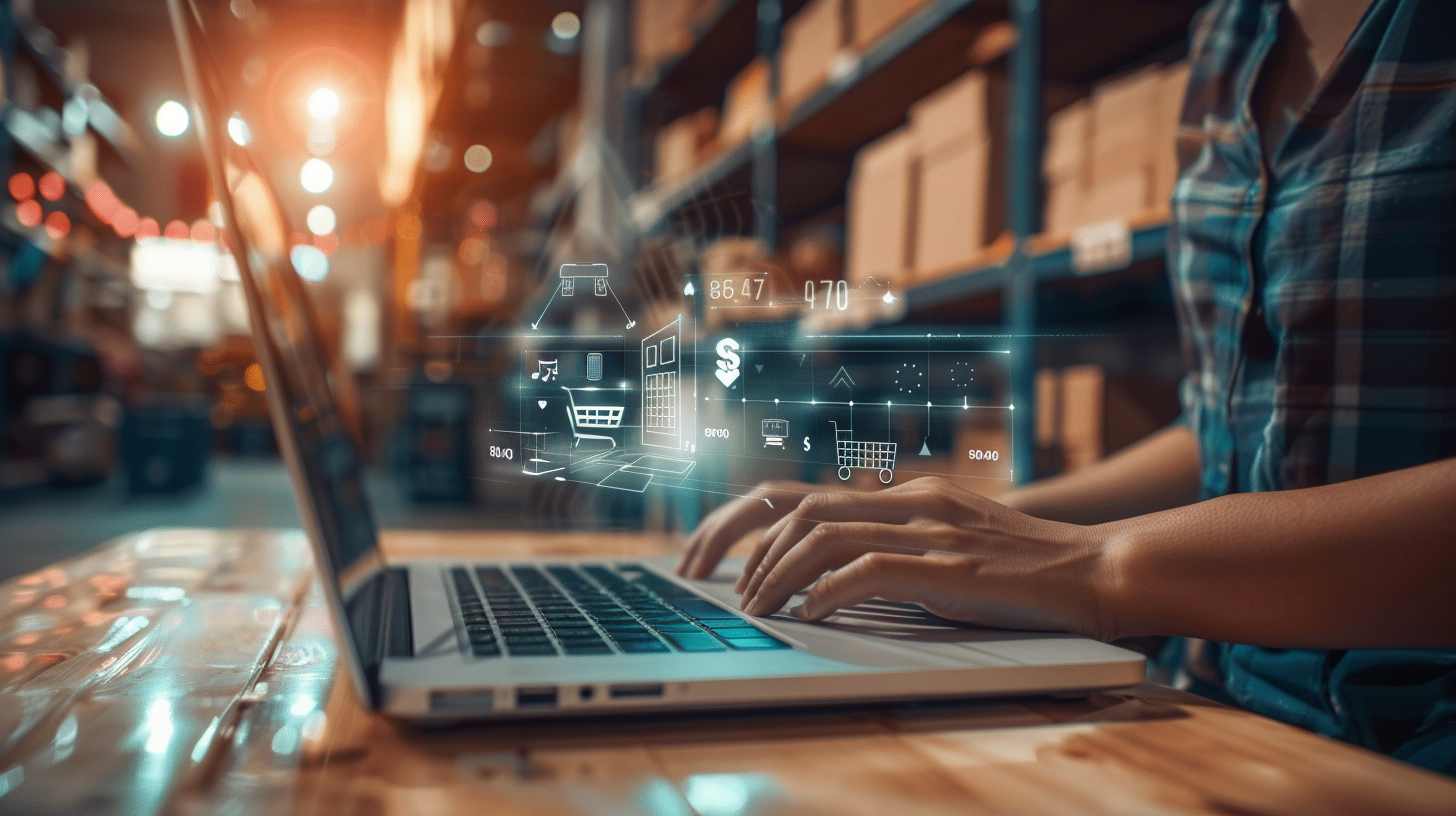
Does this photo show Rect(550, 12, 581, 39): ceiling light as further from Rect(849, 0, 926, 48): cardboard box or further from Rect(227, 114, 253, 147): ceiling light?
Rect(227, 114, 253, 147): ceiling light

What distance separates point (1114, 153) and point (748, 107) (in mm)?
1396

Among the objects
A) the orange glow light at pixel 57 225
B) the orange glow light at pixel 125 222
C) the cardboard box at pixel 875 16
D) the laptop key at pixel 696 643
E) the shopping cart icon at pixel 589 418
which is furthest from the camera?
the orange glow light at pixel 125 222

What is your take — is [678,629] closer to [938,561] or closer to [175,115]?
[938,561]

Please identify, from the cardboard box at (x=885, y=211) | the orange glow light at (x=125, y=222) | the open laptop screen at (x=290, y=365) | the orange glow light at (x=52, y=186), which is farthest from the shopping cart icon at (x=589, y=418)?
the orange glow light at (x=125, y=222)

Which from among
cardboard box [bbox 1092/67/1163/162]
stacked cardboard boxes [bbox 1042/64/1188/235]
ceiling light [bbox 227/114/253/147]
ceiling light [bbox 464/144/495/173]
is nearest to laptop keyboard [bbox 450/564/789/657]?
ceiling light [bbox 227/114/253/147]

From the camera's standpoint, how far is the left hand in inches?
16.1

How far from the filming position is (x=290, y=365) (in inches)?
13.9

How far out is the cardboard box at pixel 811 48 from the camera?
2043 mm

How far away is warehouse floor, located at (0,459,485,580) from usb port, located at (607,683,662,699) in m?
3.00

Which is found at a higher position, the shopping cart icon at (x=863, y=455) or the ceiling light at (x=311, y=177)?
the ceiling light at (x=311, y=177)

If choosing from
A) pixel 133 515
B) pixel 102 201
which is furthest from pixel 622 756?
pixel 102 201

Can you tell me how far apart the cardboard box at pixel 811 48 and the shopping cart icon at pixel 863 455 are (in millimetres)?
1709

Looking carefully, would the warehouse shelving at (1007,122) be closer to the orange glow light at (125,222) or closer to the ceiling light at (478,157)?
the ceiling light at (478,157)

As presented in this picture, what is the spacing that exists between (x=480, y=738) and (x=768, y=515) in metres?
0.25
